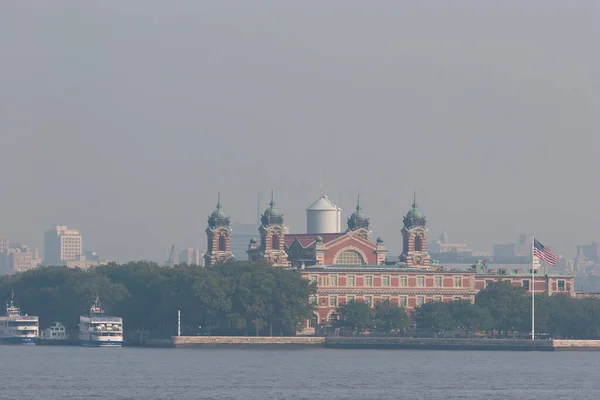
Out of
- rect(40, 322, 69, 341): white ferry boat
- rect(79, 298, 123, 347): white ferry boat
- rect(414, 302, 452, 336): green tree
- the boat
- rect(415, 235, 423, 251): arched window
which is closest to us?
rect(79, 298, 123, 347): white ferry boat

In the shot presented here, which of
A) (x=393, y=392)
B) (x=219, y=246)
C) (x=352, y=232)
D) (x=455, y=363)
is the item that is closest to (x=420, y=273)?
(x=352, y=232)

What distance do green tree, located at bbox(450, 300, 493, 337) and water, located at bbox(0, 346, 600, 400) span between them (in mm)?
11641

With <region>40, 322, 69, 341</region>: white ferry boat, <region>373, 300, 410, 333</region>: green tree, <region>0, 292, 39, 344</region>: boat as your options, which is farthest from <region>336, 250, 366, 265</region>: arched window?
<region>0, 292, 39, 344</region>: boat

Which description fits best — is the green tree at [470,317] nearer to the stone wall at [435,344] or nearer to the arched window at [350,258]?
the stone wall at [435,344]

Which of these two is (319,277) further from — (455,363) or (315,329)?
(455,363)

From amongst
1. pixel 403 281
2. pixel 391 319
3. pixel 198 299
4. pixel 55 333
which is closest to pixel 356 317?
pixel 391 319

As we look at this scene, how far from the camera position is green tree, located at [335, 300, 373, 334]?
563 ft

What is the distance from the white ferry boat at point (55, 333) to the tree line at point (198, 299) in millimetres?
1707

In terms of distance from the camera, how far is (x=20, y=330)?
17762 centimetres

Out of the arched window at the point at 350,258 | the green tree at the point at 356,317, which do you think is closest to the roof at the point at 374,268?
the arched window at the point at 350,258

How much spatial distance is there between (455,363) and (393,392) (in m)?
30.4

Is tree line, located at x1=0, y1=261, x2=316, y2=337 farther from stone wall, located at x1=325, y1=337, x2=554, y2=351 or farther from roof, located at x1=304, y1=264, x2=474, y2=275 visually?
roof, located at x1=304, y1=264, x2=474, y2=275

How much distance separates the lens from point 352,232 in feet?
618

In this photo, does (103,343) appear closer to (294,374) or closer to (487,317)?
(487,317)
